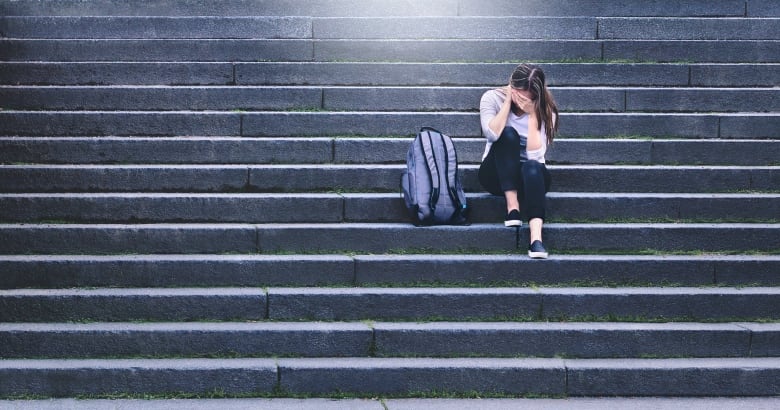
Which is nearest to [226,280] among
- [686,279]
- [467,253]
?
[467,253]

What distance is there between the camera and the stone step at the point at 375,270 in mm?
5789

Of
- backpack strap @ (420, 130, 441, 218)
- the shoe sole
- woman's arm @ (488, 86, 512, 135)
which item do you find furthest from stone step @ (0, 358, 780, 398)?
woman's arm @ (488, 86, 512, 135)

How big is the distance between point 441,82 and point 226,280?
2.81 metres

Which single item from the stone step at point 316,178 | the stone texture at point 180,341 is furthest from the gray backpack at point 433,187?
the stone texture at point 180,341

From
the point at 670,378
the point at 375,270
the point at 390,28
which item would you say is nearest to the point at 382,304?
the point at 375,270

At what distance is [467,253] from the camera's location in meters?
6.10

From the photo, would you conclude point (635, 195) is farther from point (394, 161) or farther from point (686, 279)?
point (394, 161)

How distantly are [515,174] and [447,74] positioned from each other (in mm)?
1784

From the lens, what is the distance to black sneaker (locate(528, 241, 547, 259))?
232 inches

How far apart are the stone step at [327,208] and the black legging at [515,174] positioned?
5.8 inches

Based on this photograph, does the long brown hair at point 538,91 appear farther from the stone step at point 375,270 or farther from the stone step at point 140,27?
the stone step at point 140,27

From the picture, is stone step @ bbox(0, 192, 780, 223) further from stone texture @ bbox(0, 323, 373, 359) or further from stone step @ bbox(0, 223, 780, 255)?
stone texture @ bbox(0, 323, 373, 359)

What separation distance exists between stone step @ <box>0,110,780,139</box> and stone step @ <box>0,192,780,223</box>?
0.83m

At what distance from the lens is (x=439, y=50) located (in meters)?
8.02
